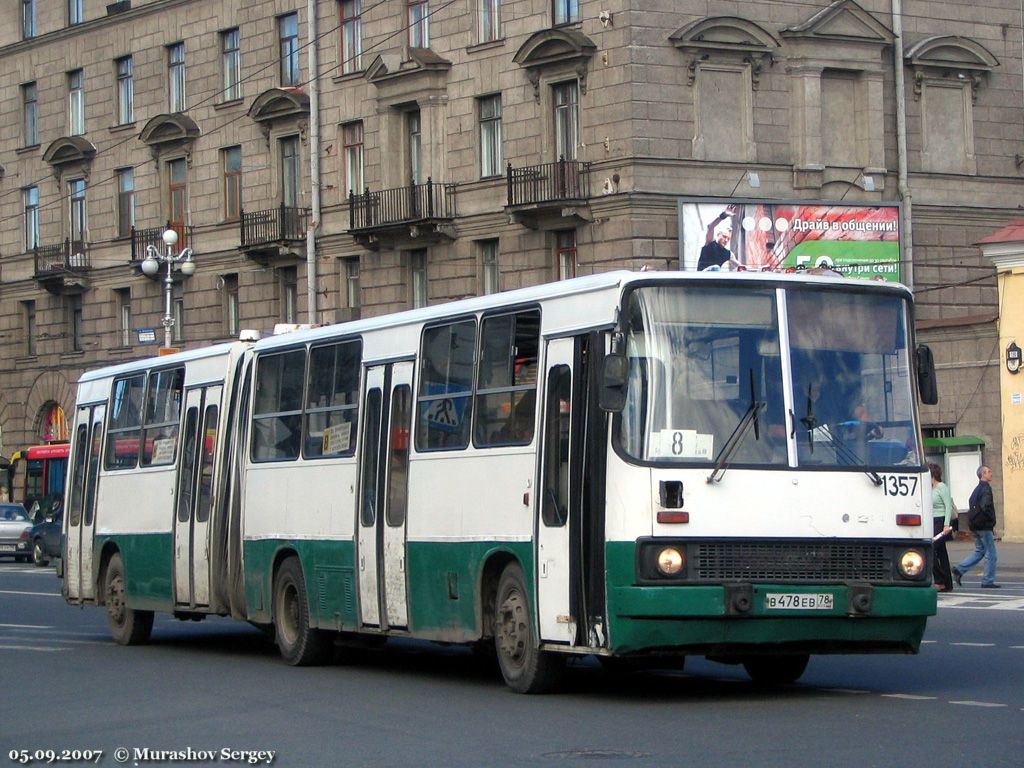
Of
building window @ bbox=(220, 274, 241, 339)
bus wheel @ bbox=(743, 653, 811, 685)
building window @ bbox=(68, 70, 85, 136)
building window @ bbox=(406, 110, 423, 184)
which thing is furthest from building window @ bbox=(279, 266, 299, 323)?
bus wheel @ bbox=(743, 653, 811, 685)

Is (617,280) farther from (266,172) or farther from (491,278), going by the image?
(266,172)

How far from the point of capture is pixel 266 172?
50594 millimetres

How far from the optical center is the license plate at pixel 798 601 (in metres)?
12.7

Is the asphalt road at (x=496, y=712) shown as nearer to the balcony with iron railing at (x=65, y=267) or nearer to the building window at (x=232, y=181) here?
the building window at (x=232, y=181)

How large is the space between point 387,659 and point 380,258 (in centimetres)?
2966

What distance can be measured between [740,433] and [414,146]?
34414 mm

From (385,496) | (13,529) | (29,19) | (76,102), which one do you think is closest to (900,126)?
(13,529)

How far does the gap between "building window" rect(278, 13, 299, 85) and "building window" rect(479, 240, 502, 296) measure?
8159mm

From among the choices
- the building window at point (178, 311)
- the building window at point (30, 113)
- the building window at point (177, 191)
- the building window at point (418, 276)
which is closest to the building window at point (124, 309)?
the building window at point (178, 311)

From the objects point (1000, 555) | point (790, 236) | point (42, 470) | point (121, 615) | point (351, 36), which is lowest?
point (121, 615)

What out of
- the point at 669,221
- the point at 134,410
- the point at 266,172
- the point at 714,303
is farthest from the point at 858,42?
the point at 714,303

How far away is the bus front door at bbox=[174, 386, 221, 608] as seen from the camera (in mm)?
19172

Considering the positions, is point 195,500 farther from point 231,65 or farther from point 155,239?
point 155,239

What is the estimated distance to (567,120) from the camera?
141ft
